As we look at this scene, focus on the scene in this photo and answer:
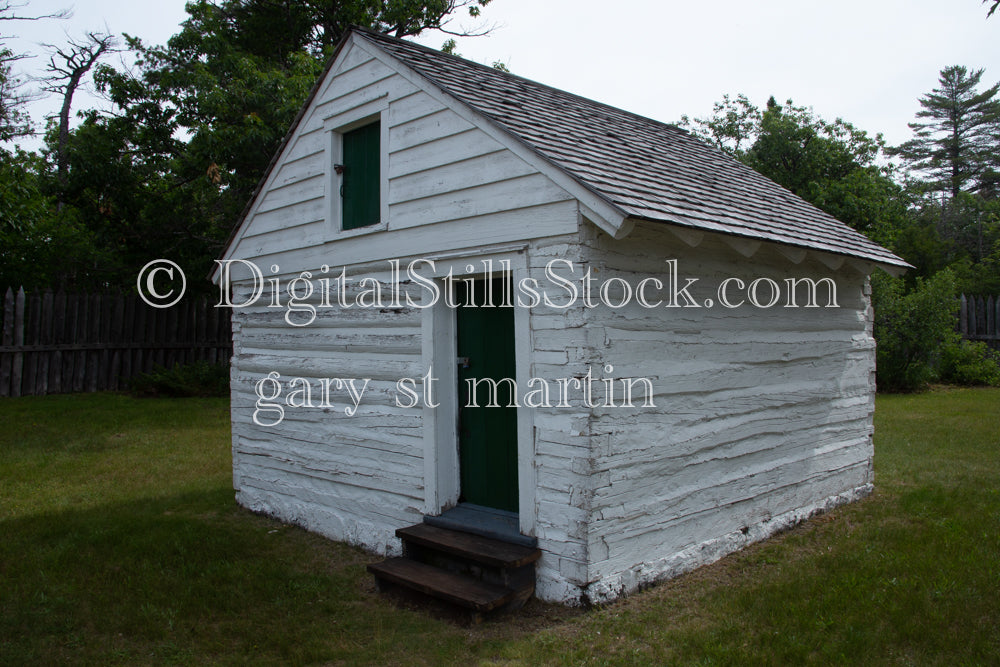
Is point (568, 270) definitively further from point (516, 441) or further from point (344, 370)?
point (344, 370)

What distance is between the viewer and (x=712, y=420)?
224 inches

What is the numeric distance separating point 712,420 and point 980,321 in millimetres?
16576

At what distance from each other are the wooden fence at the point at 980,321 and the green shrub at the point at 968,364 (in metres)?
0.52

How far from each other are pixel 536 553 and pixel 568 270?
200 centimetres

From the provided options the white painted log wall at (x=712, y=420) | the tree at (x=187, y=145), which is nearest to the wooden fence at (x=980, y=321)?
the white painted log wall at (x=712, y=420)

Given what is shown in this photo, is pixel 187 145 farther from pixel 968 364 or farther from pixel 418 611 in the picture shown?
pixel 968 364

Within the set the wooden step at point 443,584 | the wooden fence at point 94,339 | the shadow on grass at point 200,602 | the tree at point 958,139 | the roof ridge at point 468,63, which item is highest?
the tree at point 958,139

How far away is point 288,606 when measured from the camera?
197 inches

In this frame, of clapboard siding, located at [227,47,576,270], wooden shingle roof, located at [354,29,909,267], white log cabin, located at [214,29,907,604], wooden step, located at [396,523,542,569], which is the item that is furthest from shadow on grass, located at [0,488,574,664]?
wooden shingle roof, located at [354,29,909,267]

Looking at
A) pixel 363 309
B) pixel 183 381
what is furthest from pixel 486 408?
pixel 183 381

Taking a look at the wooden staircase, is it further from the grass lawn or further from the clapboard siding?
the clapboard siding

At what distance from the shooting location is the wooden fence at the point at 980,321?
58.3 ft

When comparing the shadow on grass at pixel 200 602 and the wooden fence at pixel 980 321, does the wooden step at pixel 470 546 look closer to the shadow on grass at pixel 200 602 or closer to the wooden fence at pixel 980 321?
the shadow on grass at pixel 200 602

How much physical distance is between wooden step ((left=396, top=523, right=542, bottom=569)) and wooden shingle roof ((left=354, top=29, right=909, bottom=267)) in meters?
2.44
